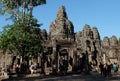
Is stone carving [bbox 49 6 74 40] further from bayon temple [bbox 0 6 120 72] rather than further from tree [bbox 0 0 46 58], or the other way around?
tree [bbox 0 0 46 58]

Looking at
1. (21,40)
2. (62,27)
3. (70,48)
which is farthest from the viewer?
(62,27)

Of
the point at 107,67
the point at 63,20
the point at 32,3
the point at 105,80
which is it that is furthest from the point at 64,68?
the point at 63,20

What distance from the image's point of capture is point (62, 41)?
158 feet

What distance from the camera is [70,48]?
4497 centimetres

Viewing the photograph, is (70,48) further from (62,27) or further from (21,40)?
(62,27)

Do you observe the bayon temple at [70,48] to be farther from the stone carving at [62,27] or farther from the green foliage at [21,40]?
the green foliage at [21,40]

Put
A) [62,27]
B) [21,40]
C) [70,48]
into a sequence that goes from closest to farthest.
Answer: [21,40] → [70,48] → [62,27]

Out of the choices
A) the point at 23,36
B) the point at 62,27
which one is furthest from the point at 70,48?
the point at 62,27

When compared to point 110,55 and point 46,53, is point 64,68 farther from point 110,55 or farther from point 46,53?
point 110,55

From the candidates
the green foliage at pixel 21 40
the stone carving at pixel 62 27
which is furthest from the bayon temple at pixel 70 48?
the green foliage at pixel 21 40

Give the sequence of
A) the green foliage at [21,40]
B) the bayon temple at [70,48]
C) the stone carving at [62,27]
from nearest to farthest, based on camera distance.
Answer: the green foliage at [21,40] → the bayon temple at [70,48] → the stone carving at [62,27]

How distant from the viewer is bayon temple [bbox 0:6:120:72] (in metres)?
41.6

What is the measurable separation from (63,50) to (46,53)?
157 inches

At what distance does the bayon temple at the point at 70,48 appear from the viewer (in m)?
41.6
